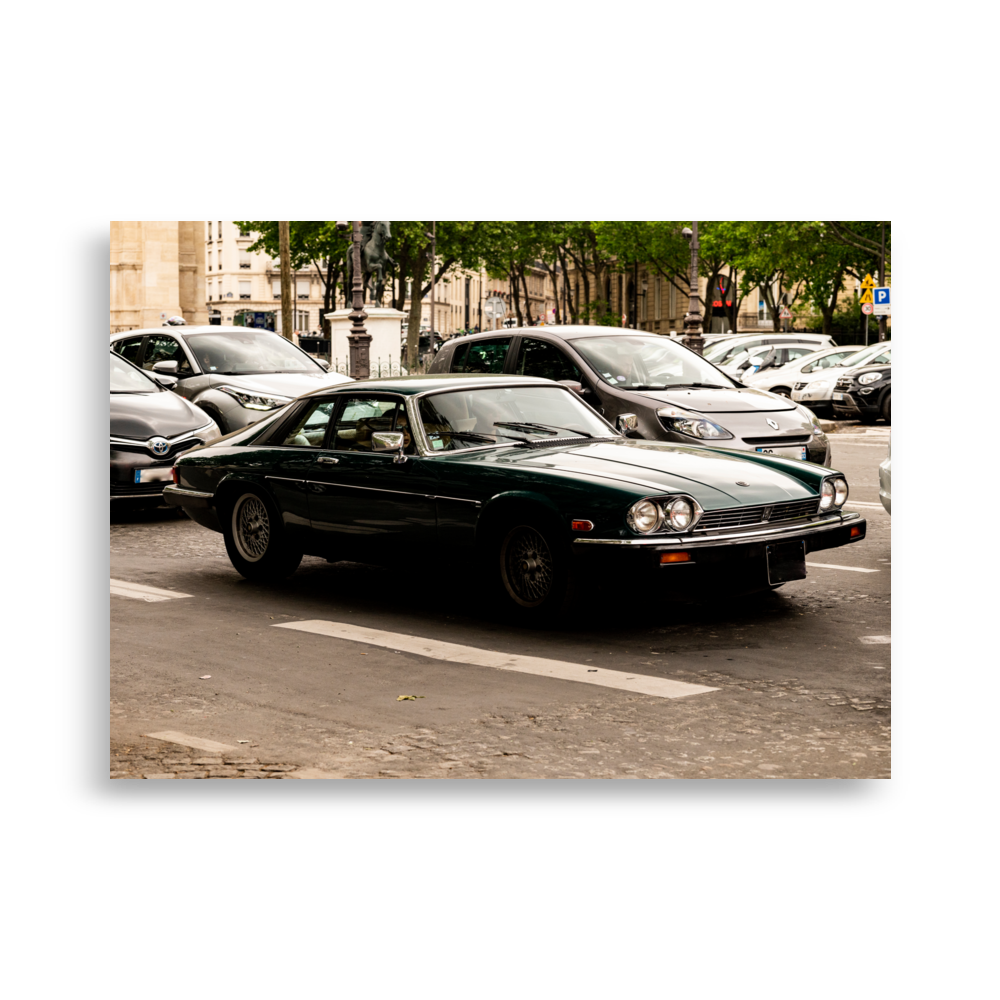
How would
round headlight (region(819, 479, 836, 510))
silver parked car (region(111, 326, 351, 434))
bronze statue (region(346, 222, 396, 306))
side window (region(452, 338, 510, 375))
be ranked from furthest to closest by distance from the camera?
bronze statue (region(346, 222, 396, 306)), silver parked car (region(111, 326, 351, 434)), side window (region(452, 338, 510, 375)), round headlight (region(819, 479, 836, 510))

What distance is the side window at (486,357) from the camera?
42.8 feet

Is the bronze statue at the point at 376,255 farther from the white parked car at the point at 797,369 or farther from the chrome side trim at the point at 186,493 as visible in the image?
the chrome side trim at the point at 186,493

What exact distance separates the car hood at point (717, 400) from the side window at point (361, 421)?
4.10 m

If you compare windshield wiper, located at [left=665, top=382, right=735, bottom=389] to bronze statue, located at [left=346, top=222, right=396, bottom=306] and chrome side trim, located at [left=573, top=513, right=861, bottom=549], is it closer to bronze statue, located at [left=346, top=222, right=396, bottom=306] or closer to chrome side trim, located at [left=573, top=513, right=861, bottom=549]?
chrome side trim, located at [left=573, top=513, right=861, bottom=549]

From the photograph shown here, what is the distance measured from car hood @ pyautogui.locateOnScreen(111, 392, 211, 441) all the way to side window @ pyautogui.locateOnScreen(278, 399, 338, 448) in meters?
3.52

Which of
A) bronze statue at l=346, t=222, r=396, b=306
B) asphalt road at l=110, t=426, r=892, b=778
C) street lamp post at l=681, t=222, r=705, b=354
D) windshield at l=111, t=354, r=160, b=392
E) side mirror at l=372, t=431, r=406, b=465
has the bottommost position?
asphalt road at l=110, t=426, r=892, b=778

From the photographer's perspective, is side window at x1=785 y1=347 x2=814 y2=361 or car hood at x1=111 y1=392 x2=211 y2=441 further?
side window at x1=785 y1=347 x2=814 y2=361

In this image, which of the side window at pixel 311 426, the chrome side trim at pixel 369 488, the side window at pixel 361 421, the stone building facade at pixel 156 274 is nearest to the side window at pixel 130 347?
the side window at pixel 311 426

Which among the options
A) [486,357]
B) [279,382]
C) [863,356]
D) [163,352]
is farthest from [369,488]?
[863,356]

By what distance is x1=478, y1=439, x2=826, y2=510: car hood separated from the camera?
7.38 metres

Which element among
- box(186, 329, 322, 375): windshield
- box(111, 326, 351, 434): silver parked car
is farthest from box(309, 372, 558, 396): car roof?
box(186, 329, 322, 375): windshield
